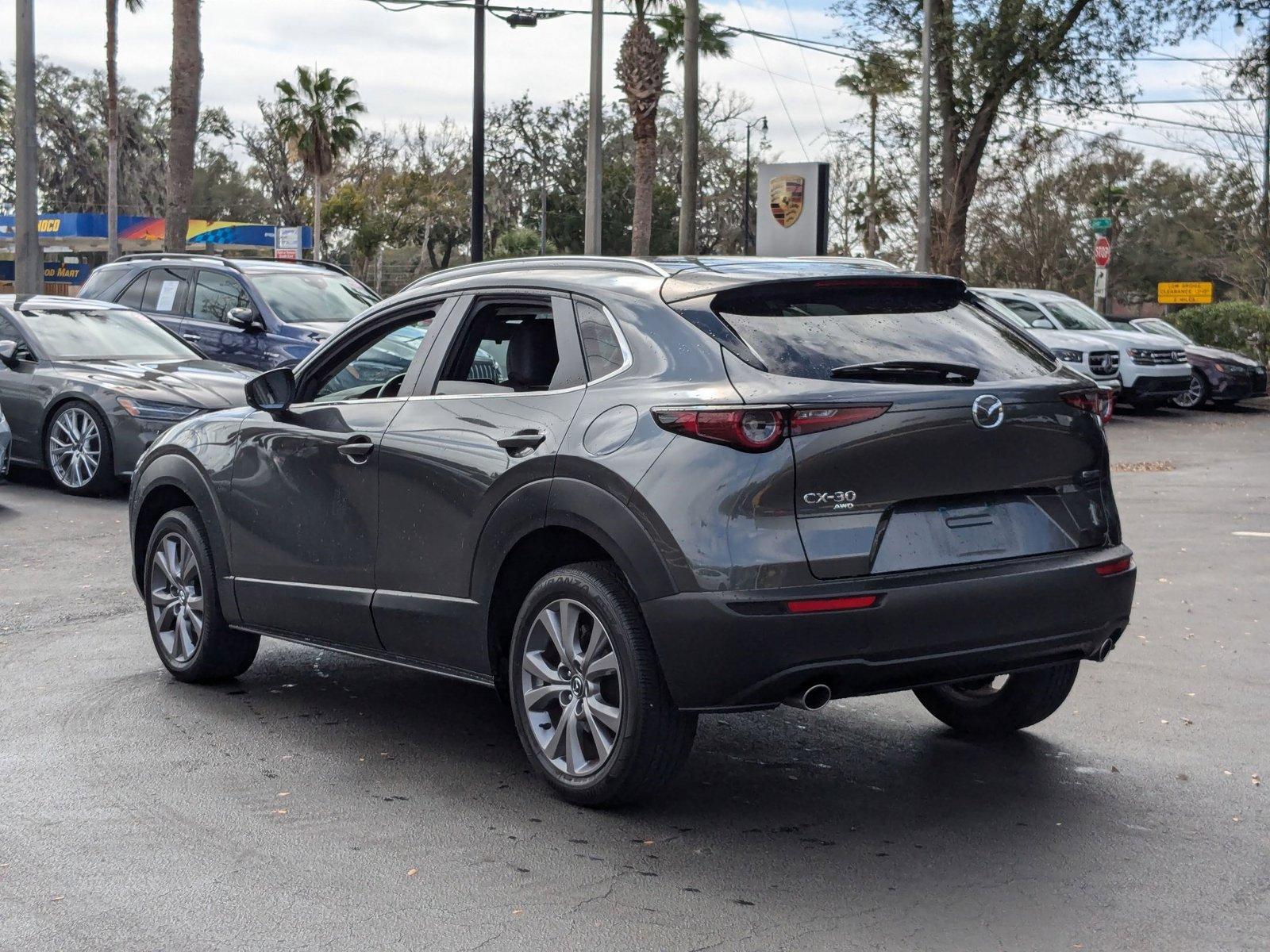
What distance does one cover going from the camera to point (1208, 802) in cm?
507

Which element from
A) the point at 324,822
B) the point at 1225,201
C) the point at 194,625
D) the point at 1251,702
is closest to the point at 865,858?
the point at 324,822

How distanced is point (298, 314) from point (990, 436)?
43.5 feet

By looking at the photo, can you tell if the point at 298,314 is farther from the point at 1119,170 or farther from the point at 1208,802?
the point at 1119,170

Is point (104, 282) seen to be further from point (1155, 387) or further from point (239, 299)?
point (1155, 387)

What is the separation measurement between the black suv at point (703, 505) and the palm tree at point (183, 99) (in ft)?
72.7

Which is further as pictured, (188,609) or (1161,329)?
(1161,329)

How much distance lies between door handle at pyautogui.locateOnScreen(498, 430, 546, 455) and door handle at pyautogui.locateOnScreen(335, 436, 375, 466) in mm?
784

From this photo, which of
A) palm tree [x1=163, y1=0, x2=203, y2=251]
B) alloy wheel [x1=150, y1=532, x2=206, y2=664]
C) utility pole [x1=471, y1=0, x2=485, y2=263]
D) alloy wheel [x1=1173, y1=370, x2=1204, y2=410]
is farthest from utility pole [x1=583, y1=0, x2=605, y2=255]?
alloy wheel [x1=150, y1=532, x2=206, y2=664]

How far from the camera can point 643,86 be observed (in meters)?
35.3

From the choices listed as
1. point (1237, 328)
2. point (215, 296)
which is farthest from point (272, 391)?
point (1237, 328)

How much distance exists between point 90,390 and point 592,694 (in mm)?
9032

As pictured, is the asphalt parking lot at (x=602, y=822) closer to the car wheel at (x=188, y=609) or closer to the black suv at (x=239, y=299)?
the car wheel at (x=188, y=609)

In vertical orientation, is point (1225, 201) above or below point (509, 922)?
above

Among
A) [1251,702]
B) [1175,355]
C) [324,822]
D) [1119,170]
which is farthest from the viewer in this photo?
[1119,170]
